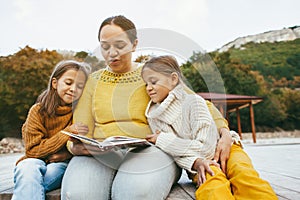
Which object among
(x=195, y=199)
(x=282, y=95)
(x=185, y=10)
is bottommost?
(x=282, y=95)

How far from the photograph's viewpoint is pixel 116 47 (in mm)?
1343

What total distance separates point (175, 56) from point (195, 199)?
615 millimetres

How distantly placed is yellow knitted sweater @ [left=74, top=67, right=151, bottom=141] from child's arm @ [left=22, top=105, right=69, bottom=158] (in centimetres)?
12

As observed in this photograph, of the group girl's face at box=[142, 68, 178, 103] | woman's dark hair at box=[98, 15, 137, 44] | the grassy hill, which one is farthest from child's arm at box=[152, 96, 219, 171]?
the grassy hill

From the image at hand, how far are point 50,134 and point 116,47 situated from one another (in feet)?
1.70

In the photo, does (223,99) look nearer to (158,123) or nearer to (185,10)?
(158,123)

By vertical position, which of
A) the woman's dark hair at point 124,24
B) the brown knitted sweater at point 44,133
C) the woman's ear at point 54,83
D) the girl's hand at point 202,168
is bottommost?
the girl's hand at point 202,168

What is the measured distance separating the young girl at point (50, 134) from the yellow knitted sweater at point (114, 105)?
52 mm

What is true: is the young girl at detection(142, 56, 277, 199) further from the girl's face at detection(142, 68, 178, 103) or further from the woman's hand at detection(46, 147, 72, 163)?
the woman's hand at detection(46, 147, 72, 163)

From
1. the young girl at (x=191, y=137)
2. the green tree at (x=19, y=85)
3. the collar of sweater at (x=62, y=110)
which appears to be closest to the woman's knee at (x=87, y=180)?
the young girl at (x=191, y=137)

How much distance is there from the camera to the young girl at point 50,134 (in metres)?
1.12

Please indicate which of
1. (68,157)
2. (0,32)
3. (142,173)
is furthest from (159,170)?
(0,32)

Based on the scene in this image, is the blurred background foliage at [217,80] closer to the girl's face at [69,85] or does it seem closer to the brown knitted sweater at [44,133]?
the girl's face at [69,85]

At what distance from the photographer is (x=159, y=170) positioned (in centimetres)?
109
